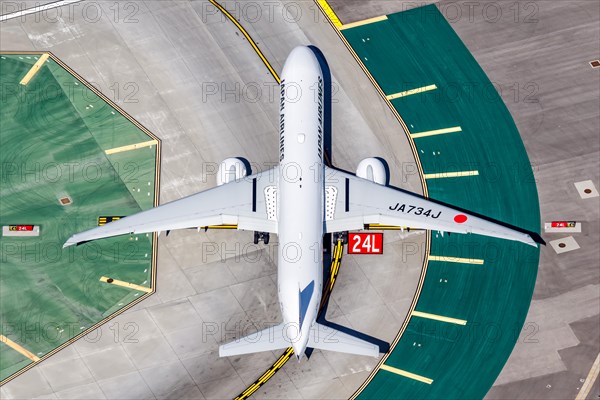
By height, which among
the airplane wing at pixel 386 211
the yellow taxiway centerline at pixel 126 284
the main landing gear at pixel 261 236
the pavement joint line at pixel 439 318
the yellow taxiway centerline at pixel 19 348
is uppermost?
the airplane wing at pixel 386 211

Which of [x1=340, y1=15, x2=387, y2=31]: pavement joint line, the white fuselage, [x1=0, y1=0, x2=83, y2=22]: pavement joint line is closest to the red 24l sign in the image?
the white fuselage

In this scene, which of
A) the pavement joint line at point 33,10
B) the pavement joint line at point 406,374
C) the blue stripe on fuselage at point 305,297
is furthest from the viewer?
the pavement joint line at point 33,10

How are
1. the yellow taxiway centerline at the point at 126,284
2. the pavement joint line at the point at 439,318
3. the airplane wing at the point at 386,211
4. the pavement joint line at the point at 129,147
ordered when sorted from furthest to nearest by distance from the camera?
the pavement joint line at the point at 129,147 < the yellow taxiway centerline at the point at 126,284 < the pavement joint line at the point at 439,318 < the airplane wing at the point at 386,211

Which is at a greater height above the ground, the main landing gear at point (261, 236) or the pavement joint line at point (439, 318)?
the main landing gear at point (261, 236)

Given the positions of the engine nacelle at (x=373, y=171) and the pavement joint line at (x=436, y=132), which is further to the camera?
the pavement joint line at (x=436, y=132)

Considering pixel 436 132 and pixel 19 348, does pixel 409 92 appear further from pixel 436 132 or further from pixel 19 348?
pixel 19 348

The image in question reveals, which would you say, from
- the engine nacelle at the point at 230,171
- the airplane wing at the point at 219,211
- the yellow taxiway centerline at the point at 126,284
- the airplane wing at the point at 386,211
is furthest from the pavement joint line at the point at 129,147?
the airplane wing at the point at 386,211

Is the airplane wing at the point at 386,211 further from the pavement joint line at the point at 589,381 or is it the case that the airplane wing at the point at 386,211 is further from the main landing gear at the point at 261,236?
the pavement joint line at the point at 589,381
